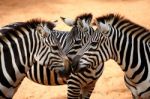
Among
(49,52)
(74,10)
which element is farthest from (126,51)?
(74,10)

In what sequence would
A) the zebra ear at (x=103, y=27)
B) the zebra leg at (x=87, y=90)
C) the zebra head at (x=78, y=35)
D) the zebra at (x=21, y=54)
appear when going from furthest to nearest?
the zebra leg at (x=87, y=90) → the zebra head at (x=78, y=35) → the zebra ear at (x=103, y=27) → the zebra at (x=21, y=54)

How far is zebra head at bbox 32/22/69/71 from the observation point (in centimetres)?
541

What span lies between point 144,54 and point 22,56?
188cm

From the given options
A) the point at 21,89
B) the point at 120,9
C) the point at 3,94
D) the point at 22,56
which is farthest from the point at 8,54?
the point at 120,9

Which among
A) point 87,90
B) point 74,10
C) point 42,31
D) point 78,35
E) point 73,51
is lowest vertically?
point 87,90

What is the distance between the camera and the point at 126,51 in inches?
224

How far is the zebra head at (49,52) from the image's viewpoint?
541 cm

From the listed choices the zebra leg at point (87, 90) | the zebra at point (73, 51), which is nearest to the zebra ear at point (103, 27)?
the zebra at point (73, 51)

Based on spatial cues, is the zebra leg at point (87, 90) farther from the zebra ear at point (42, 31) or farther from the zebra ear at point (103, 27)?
the zebra ear at point (42, 31)

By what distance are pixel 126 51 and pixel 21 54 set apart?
1614 millimetres

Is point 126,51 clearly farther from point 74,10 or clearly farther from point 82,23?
point 74,10

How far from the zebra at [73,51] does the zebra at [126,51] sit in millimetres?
303

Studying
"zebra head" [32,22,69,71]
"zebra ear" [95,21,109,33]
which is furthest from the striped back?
"zebra ear" [95,21,109,33]

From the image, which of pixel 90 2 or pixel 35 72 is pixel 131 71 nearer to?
pixel 35 72
